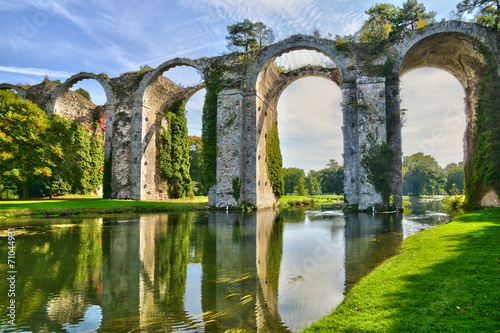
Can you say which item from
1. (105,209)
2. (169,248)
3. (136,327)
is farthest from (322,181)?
(136,327)

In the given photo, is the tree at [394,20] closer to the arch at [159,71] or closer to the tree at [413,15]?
the tree at [413,15]

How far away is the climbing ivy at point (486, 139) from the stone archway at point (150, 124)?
1956cm

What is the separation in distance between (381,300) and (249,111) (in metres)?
20.6

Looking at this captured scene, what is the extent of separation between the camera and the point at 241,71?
23.2 m

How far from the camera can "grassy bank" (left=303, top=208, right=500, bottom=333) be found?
9.34 ft

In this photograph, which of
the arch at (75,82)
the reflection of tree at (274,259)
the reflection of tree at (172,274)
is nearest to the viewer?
the reflection of tree at (172,274)

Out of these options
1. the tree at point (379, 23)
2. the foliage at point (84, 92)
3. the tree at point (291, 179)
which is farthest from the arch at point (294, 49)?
the tree at point (291, 179)

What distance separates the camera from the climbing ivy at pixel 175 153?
28938 mm

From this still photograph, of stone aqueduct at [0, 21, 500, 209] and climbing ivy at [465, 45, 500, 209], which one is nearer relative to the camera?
climbing ivy at [465, 45, 500, 209]

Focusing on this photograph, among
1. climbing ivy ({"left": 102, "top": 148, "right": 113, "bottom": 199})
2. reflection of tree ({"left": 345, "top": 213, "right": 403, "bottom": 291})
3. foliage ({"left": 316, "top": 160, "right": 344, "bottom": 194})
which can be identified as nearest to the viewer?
reflection of tree ({"left": 345, "top": 213, "right": 403, "bottom": 291})

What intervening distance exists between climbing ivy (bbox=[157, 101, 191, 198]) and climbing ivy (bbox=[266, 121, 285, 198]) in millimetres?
9840

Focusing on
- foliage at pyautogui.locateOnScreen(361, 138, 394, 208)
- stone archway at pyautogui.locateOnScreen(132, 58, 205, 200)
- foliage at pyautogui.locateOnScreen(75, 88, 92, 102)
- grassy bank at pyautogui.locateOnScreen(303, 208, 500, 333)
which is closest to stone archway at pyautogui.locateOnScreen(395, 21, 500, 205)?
foliage at pyautogui.locateOnScreen(361, 138, 394, 208)

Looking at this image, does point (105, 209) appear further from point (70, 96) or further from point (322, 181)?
point (322, 181)

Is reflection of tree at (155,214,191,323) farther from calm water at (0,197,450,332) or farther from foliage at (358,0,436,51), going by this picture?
foliage at (358,0,436,51)
